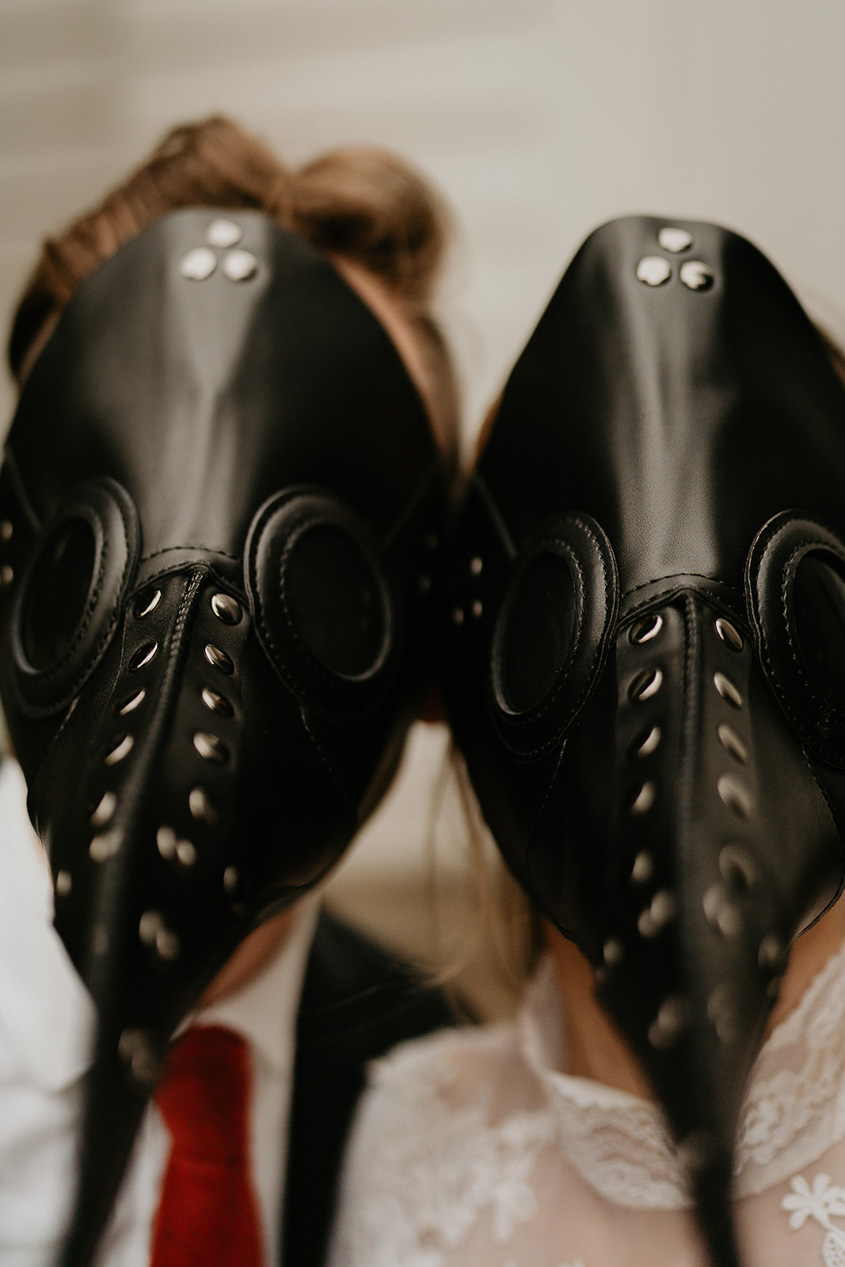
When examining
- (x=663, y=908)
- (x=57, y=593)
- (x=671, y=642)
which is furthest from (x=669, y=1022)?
(x=57, y=593)

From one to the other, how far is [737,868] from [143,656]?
0.26m

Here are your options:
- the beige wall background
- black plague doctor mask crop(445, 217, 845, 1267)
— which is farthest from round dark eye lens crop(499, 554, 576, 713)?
the beige wall background

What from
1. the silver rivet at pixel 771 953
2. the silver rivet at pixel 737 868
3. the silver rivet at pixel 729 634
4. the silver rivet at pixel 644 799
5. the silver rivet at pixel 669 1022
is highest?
the silver rivet at pixel 729 634

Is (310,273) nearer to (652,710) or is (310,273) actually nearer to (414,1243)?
(652,710)

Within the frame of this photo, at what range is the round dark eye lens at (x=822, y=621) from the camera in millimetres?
449

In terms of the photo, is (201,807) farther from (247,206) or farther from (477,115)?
(477,115)

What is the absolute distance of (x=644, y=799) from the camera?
391mm

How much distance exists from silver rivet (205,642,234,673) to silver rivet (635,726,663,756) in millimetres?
187

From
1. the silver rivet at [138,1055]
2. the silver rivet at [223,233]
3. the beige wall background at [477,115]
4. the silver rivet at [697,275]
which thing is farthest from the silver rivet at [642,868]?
the beige wall background at [477,115]

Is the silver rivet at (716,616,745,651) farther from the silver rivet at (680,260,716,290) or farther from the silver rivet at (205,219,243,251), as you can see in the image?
the silver rivet at (205,219,243,251)

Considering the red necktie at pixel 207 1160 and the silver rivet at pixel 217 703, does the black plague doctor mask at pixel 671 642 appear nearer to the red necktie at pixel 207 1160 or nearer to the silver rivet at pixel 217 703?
the silver rivet at pixel 217 703

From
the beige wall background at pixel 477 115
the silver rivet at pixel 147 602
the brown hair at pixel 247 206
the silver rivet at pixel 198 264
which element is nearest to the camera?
the silver rivet at pixel 147 602

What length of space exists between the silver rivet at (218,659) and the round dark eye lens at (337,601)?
5 centimetres

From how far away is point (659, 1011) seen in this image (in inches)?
14.2
